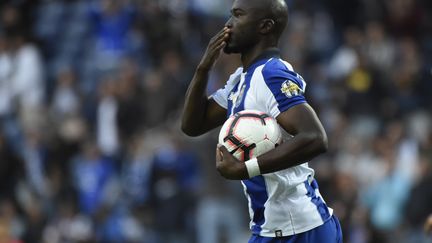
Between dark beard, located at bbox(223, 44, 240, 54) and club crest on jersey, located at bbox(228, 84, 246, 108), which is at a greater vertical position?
dark beard, located at bbox(223, 44, 240, 54)

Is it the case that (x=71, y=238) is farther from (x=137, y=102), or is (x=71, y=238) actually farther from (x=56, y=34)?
(x=56, y=34)

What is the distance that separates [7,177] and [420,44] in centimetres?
624

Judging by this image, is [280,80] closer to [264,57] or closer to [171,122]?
[264,57]

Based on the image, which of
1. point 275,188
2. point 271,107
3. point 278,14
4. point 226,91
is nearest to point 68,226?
point 226,91

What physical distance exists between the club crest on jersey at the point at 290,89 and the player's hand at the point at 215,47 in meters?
0.54

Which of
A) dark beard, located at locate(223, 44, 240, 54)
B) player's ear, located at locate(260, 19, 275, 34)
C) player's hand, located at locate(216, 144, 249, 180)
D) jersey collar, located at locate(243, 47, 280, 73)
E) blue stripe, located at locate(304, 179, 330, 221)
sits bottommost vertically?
blue stripe, located at locate(304, 179, 330, 221)

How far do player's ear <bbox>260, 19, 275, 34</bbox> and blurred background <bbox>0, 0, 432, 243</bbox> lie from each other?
6.17m

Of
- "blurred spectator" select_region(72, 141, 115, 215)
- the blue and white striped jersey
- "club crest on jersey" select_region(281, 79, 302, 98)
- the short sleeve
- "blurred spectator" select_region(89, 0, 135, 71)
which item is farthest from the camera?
"blurred spectator" select_region(89, 0, 135, 71)

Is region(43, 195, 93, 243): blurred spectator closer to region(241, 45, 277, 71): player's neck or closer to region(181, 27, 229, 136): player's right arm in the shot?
region(181, 27, 229, 136): player's right arm

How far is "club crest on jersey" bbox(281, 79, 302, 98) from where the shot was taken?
5941 mm

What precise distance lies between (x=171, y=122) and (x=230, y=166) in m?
9.28

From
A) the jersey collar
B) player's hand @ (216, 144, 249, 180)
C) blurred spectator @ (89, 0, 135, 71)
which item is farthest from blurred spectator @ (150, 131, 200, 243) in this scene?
player's hand @ (216, 144, 249, 180)

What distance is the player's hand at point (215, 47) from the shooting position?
6328mm

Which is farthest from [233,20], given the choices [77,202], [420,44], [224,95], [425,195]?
[420,44]
